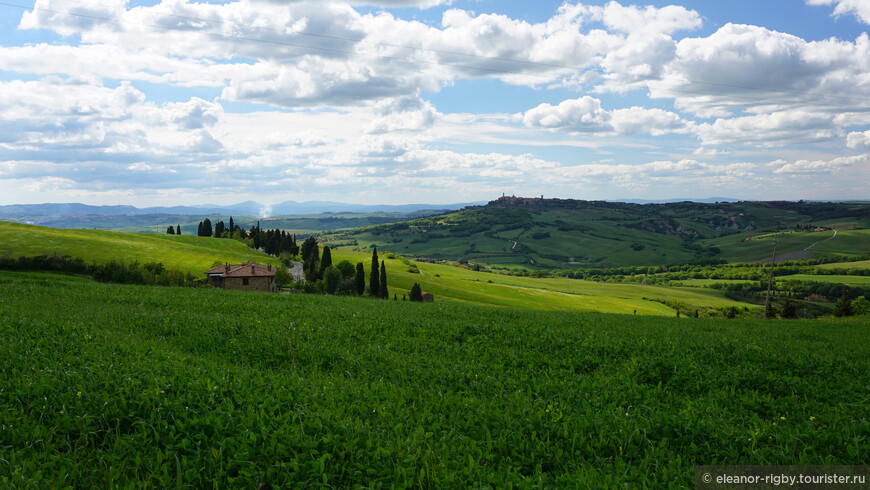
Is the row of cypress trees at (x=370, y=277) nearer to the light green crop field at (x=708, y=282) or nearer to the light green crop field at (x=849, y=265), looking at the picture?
the light green crop field at (x=708, y=282)

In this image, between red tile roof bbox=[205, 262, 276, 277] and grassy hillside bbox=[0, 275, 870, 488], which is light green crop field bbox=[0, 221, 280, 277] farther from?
grassy hillside bbox=[0, 275, 870, 488]

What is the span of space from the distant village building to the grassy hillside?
66900mm

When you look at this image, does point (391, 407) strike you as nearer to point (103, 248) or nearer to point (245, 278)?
point (245, 278)

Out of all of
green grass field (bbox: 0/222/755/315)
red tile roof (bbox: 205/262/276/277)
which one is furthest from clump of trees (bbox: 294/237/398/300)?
green grass field (bbox: 0/222/755/315)

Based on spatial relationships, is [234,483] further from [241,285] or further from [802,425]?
[241,285]

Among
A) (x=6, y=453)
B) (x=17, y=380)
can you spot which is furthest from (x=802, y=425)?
(x=17, y=380)

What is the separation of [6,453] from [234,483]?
3250mm

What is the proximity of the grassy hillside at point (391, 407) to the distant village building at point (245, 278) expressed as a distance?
6690 cm

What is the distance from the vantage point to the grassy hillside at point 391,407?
20.7 feet

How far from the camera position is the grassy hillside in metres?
6.30

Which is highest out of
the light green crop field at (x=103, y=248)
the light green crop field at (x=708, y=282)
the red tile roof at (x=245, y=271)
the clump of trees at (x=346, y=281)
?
the light green crop field at (x=103, y=248)

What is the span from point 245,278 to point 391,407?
79016 mm

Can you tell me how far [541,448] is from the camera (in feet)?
24.3

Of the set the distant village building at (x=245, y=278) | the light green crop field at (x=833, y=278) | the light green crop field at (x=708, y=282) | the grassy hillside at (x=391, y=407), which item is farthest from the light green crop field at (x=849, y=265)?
the grassy hillside at (x=391, y=407)
